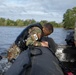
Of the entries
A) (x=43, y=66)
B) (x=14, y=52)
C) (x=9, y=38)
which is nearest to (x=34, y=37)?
(x=14, y=52)

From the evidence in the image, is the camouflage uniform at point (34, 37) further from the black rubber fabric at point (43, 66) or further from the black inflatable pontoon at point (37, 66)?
the black rubber fabric at point (43, 66)

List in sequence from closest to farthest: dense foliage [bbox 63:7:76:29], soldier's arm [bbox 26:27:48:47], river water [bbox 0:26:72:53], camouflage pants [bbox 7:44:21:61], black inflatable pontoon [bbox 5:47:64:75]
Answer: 1. black inflatable pontoon [bbox 5:47:64:75]
2. soldier's arm [bbox 26:27:48:47]
3. camouflage pants [bbox 7:44:21:61]
4. river water [bbox 0:26:72:53]
5. dense foliage [bbox 63:7:76:29]

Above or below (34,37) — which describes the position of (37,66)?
below

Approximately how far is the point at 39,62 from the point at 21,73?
0.60 metres

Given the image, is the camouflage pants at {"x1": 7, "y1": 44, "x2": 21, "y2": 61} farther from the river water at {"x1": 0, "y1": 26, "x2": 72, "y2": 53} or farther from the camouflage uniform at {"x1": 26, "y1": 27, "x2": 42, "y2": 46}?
the river water at {"x1": 0, "y1": 26, "x2": 72, "y2": 53}

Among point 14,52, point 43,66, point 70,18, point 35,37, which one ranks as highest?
point 35,37

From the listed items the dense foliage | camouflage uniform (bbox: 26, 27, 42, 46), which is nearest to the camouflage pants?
camouflage uniform (bbox: 26, 27, 42, 46)

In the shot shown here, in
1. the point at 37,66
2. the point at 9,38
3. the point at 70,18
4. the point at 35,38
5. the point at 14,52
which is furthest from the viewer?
the point at 70,18

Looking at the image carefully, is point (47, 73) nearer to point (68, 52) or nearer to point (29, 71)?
point (29, 71)

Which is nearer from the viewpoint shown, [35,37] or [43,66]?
[43,66]

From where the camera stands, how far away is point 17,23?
85.9m

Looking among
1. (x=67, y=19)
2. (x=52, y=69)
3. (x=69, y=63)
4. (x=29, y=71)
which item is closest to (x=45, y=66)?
(x=52, y=69)

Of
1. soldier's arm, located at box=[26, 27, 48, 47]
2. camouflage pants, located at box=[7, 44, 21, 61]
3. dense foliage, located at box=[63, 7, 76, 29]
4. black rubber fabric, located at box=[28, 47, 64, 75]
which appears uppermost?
soldier's arm, located at box=[26, 27, 48, 47]

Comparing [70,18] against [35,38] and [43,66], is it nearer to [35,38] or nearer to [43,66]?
[35,38]
